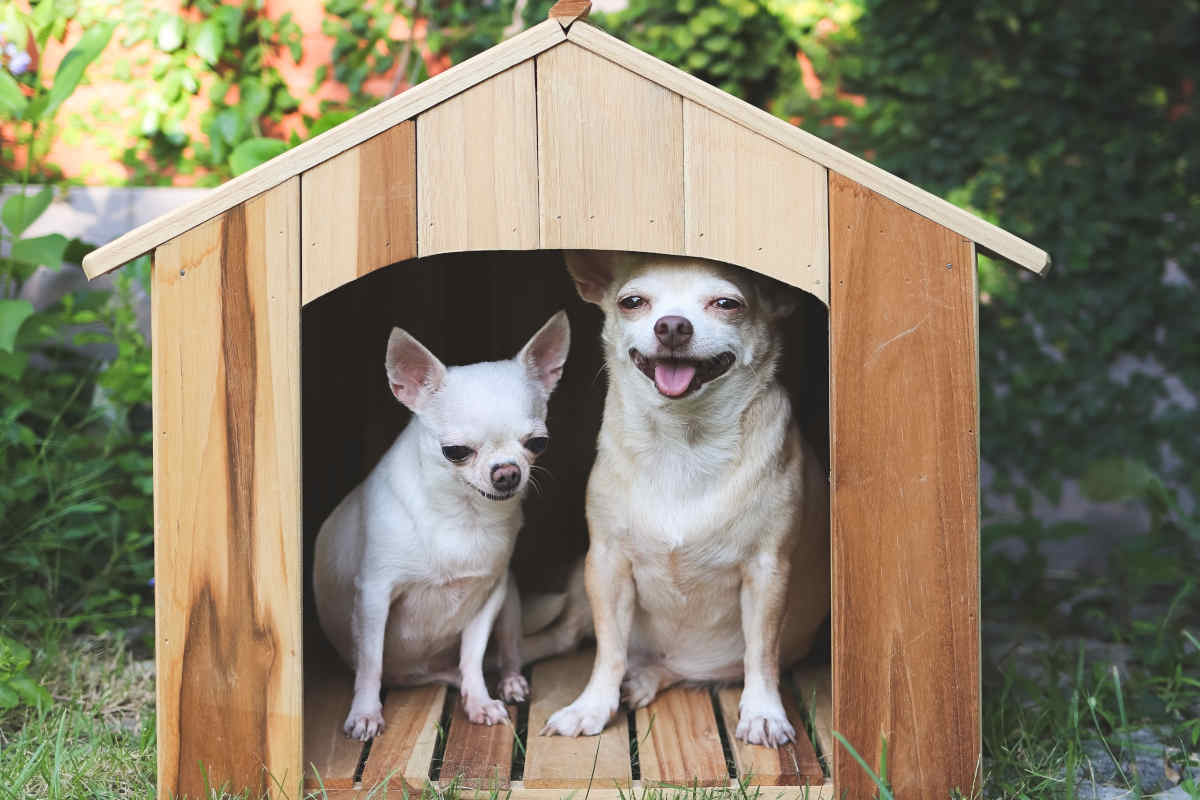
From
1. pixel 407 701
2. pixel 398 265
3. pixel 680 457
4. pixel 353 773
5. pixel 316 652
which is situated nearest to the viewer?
pixel 353 773

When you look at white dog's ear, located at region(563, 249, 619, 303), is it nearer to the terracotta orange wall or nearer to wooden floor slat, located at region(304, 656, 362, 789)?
wooden floor slat, located at region(304, 656, 362, 789)

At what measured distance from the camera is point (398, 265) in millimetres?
3787

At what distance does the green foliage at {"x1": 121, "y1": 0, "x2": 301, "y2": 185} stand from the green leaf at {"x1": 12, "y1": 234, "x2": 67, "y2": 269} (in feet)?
3.53

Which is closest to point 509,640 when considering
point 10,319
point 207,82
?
point 10,319

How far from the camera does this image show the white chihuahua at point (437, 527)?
9.04ft

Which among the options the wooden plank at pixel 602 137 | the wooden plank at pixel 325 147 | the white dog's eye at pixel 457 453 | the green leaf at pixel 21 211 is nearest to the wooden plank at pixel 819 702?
the white dog's eye at pixel 457 453

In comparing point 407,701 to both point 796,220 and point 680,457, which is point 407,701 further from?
point 796,220

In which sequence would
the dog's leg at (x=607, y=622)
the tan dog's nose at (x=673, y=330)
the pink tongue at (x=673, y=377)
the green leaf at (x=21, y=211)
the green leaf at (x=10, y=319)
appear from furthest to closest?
the green leaf at (x=21, y=211), the green leaf at (x=10, y=319), the dog's leg at (x=607, y=622), the pink tongue at (x=673, y=377), the tan dog's nose at (x=673, y=330)

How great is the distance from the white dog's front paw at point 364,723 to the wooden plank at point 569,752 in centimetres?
38

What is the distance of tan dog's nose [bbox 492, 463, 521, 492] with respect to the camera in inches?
105

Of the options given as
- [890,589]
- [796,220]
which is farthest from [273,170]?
[890,589]

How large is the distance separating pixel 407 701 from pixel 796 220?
5.46 feet

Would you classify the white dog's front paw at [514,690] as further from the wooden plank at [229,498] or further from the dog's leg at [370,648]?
the wooden plank at [229,498]

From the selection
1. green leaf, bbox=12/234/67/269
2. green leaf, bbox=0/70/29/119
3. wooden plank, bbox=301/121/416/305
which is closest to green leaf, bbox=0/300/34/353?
green leaf, bbox=12/234/67/269
